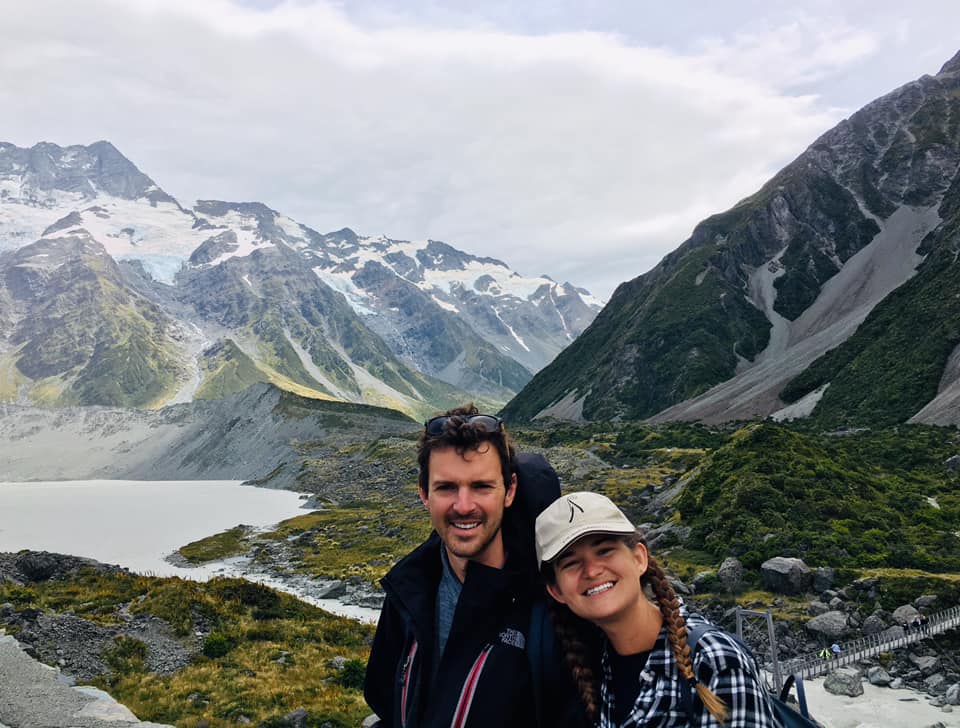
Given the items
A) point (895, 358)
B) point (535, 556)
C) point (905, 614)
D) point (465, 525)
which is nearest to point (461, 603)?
point (465, 525)

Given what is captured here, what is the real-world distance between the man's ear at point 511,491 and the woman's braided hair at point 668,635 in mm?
617

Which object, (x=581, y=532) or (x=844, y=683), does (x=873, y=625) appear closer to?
(x=844, y=683)

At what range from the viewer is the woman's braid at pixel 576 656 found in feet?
11.2

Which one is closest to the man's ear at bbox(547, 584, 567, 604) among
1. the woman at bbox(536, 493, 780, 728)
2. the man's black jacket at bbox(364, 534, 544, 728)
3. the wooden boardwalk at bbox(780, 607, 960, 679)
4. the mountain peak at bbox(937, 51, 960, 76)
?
the woman at bbox(536, 493, 780, 728)

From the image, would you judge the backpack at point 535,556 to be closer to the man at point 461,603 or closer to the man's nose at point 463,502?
the man at point 461,603

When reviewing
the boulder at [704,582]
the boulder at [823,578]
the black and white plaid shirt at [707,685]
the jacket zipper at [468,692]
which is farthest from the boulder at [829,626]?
the jacket zipper at [468,692]

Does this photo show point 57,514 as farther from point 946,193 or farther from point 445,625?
point 946,193

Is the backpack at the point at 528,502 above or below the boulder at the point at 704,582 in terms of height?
above

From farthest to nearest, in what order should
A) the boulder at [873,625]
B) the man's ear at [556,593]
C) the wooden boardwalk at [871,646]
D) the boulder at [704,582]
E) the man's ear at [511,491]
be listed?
the boulder at [704,582] < the boulder at [873,625] < the wooden boardwalk at [871,646] < the man's ear at [511,491] < the man's ear at [556,593]

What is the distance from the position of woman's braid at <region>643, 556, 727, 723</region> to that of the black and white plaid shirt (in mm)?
47

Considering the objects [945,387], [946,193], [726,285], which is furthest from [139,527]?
[946,193]

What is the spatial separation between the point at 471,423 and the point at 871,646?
23.0m

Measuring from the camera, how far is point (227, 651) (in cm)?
1917

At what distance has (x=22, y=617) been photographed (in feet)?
59.9
